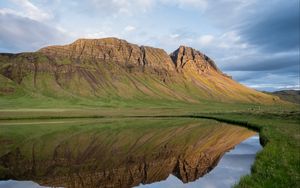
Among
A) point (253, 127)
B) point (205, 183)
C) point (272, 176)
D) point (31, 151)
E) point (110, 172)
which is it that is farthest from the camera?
point (253, 127)

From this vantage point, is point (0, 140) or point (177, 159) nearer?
point (177, 159)

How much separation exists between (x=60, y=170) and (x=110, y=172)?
4.06 metres

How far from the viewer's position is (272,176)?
20625 millimetres

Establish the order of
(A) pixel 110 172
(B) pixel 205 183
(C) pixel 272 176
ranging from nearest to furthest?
(C) pixel 272 176 → (B) pixel 205 183 → (A) pixel 110 172

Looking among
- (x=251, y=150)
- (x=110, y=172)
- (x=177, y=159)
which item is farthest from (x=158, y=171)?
(x=251, y=150)

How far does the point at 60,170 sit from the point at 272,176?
15680 millimetres

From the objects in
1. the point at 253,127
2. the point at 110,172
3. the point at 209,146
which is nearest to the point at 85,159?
the point at 110,172

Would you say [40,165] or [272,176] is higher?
[272,176]

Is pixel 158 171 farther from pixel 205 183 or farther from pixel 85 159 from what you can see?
pixel 85 159

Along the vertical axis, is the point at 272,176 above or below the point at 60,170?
above

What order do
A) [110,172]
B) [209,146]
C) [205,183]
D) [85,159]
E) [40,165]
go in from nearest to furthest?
[205,183], [110,172], [40,165], [85,159], [209,146]

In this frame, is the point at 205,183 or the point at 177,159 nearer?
the point at 205,183

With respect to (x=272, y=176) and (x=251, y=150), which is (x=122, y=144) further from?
(x=272, y=176)

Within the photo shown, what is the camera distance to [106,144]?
43.9 metres
